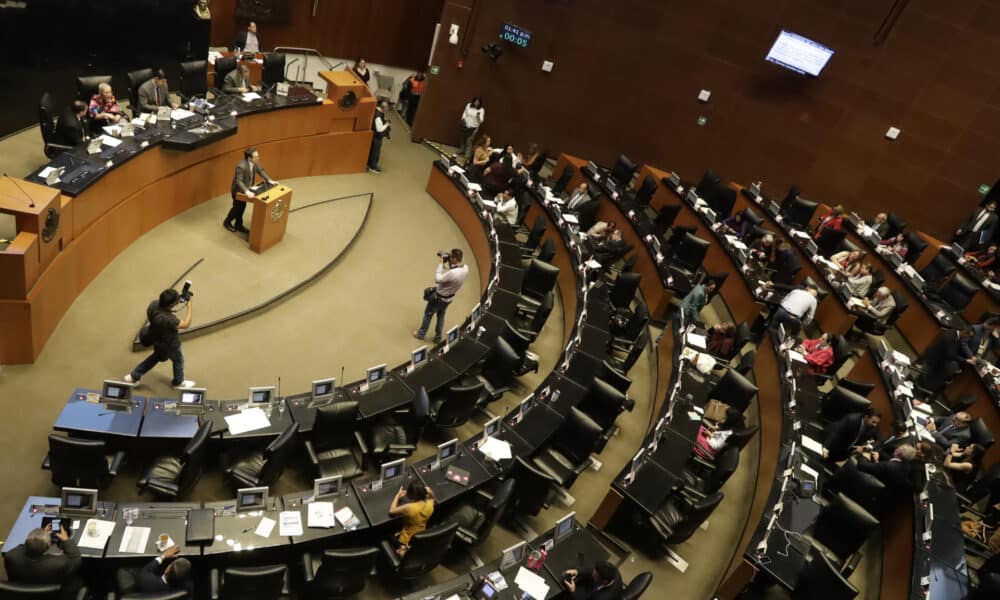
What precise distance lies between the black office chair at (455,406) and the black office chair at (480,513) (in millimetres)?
1051

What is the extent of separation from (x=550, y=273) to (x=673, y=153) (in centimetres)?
679

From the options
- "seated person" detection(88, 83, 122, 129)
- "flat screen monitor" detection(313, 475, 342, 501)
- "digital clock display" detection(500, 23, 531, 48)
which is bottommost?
"flat screen monitor" detection(313, 475, 342, 501)

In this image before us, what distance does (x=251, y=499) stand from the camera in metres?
5.54

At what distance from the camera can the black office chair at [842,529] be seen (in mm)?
6730

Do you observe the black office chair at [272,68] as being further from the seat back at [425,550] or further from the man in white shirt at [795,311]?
the seat back at [425,550]

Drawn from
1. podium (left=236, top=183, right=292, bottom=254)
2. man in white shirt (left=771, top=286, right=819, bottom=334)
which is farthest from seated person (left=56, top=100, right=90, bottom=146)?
man in white shirt (left=771, top=286, right=819, bottom=334)

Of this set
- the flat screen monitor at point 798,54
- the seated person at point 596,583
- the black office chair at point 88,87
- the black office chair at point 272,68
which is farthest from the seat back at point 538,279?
the flat screen monitor at point 798,54

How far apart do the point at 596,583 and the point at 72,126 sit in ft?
28.4

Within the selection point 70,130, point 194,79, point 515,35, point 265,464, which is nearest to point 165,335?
point 265,464

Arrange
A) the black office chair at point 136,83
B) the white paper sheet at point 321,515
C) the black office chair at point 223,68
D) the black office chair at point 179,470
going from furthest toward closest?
the black office chair at point 223,68
the black office chair at point 136,83
the black office chair at point 179,470
the white paper sheet at point 321,515

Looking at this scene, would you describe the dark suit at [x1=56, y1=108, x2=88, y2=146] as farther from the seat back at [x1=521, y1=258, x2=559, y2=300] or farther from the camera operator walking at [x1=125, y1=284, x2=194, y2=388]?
the seat back at [x1=521, y1=258, x2=559, y2=300]

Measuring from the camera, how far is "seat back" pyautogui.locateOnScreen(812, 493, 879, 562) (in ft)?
22.1

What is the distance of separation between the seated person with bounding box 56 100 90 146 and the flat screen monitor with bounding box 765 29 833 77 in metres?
12.1

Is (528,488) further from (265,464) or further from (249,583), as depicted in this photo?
(249,583)
